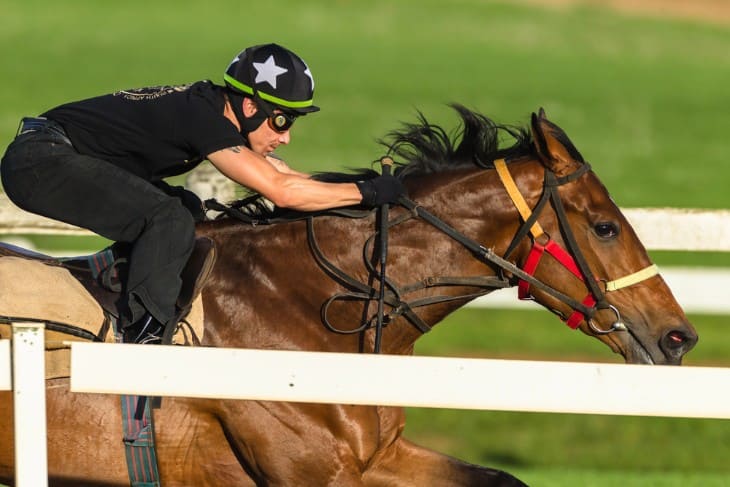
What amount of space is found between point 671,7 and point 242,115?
44.5 m

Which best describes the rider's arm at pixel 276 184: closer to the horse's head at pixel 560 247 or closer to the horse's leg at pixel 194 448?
the horse's head at pixel 560 247

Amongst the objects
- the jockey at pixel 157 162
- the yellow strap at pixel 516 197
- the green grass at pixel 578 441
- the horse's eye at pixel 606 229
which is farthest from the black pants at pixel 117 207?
the green grass at pixel 578 441

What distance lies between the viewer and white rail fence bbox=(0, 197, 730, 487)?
12.6 ft

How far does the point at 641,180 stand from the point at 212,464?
20451 mm

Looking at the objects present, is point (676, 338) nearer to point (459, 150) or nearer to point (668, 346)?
point (668, 346)

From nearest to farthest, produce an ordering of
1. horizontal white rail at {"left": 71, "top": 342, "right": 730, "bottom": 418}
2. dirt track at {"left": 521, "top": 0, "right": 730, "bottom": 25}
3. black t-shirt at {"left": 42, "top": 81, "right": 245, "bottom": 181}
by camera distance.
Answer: horizontal white rail at {"left": 71, "top": 342, "right": 730, "bottom": 418}
black t-shirt at {"left": 42, "top": 81, "right": 245, "bottom": 181}
dirt track at {"left": 521, "top": 0, "right": 730, "bottom": 25}

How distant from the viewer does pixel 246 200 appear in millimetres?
5242

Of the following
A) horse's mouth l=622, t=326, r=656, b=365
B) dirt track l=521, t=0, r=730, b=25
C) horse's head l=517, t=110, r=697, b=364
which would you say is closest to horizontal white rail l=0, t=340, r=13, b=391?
horse's head l=517, t=110, r=697, b=364

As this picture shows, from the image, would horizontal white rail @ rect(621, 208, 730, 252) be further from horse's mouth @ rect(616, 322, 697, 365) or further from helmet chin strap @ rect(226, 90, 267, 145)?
helmet chin strap @ rect(226, 90, 267, 145)

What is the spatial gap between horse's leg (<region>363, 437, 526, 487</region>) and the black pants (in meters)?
1.13

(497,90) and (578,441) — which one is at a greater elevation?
(497,90)

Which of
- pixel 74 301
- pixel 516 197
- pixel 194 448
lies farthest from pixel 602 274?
pixel 74 301

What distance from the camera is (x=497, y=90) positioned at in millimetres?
31578

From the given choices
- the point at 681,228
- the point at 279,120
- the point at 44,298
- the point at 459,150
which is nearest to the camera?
the point at 44,298
